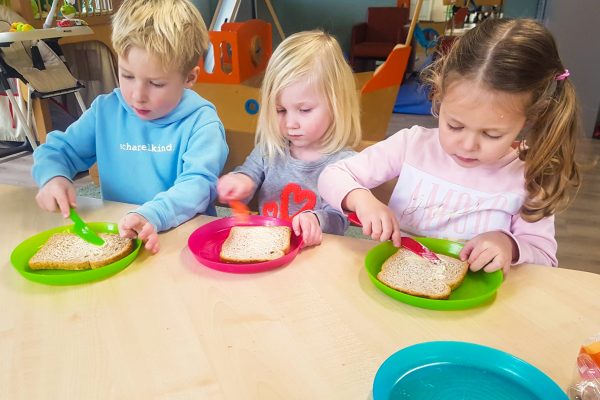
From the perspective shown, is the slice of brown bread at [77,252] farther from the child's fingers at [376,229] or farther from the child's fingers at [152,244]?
the child's fingers at [376,229]

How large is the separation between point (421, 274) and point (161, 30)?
714 mm

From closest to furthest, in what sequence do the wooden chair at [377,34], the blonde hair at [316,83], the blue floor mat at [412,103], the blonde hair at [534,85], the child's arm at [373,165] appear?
the blonde hair at [534,85]
the child's arm at [373,165]
the blonde hair at [316,83]
the blue floor mat at [412,103]
the wooden chair at [377,34]

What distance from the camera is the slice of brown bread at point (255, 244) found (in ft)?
2.47

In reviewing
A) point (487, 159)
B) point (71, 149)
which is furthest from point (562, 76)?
point (71, 149)

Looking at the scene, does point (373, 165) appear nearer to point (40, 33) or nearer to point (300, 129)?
point (300, 129)

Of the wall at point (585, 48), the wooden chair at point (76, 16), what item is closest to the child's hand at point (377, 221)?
the wooden chair at point (76, 16)

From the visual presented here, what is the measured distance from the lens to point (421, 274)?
2.35 ft

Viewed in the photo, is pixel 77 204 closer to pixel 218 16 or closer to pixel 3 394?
pixel 3 394

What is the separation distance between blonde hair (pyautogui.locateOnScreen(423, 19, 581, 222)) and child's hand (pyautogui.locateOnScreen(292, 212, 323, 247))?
32 centimetres

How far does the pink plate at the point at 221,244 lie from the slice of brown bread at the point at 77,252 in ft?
0.37

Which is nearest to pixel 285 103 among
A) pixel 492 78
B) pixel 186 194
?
pixel 186 194

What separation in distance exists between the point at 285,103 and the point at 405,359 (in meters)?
0.72

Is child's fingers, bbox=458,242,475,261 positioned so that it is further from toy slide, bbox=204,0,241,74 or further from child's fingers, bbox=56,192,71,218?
toy slide, bbox=204,0,241,74

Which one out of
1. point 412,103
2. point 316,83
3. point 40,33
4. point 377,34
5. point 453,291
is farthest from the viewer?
point 377,34
